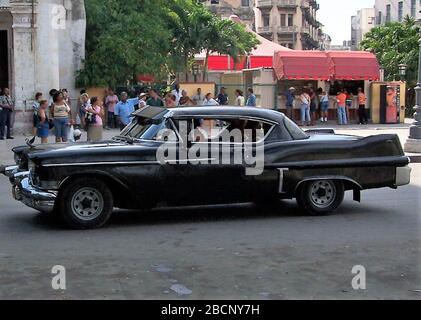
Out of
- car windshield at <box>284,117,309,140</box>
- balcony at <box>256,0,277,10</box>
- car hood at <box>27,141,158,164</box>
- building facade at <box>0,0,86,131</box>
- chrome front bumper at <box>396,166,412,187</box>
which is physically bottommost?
chrome front bumper at <box>396,166,412,187</box>

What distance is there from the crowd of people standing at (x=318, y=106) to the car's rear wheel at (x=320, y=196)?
782 inches

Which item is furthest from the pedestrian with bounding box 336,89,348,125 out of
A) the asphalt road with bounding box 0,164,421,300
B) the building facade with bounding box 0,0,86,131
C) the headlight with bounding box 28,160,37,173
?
the headlight with bounding box 28,160,37,173

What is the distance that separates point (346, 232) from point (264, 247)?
1.31 m

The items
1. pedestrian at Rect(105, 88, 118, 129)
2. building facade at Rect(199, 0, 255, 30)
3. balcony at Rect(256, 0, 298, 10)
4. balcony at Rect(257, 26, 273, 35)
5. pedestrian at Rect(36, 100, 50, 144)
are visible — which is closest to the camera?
pedestrian at Rect(36, 100, 50, 144)

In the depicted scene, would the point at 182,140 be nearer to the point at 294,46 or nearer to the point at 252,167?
the point at 252,167

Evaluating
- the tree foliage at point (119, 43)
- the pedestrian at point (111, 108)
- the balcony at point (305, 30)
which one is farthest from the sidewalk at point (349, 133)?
the balcony at point (305, 30)

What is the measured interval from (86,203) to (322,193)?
311 centimetres

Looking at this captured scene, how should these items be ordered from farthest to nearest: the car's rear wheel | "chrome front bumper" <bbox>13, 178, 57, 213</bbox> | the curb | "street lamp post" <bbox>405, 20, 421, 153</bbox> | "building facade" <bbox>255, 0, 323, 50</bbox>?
1. "building facade" <bbox>255, 0, 323, 50</bbox>
2. "street lamp post" <bbox>405, 20, 421, 153</bbox>
3. the curb
4. the car's rear wheel
5. "chrome front bumper" <bbox>13, 178, 57, 213</bbox>

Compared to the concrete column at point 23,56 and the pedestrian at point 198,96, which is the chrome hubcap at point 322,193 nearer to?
the concrete column at point 23,56

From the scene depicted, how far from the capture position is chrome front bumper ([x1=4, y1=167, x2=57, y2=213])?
313 inches

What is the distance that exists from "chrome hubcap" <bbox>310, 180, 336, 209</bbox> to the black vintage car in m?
0.01

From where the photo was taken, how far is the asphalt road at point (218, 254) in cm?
581

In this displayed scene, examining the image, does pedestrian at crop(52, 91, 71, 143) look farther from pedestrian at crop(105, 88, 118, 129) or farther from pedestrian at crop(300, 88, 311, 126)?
pedestrian at crop(300, 88, 311, 126)
